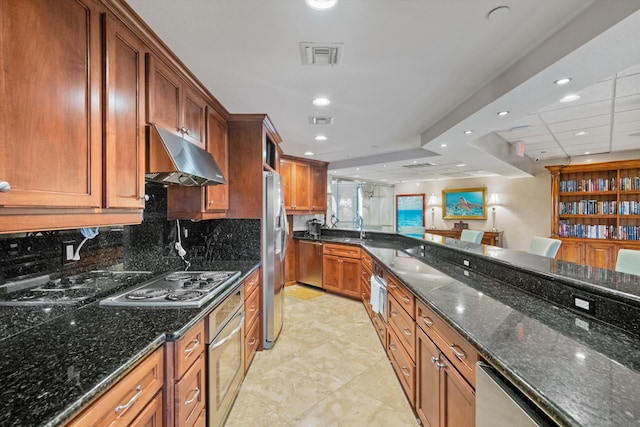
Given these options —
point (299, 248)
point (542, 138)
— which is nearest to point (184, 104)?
point (299, 248)

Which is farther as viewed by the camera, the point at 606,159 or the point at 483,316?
the point at 606,159

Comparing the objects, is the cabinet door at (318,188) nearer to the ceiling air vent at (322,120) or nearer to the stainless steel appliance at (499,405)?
the ceiling air vent at (322,120)

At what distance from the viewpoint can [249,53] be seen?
1.68 m

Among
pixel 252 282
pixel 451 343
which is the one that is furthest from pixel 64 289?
pixel 451 343

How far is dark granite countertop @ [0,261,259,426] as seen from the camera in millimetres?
738

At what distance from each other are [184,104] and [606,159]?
23.0 feet

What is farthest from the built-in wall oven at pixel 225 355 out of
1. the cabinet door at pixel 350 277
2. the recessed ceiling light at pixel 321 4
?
the cabinet door at pixel 350 277

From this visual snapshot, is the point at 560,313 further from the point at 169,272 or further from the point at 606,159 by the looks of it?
the point at 606,159

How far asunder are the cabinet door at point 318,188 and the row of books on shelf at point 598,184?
475 centimetres

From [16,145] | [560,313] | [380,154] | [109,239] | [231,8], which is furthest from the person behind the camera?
[380,154]

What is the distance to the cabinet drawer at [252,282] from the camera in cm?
237

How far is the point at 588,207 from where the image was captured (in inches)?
204

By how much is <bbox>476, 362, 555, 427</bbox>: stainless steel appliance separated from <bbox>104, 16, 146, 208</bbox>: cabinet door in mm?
1728

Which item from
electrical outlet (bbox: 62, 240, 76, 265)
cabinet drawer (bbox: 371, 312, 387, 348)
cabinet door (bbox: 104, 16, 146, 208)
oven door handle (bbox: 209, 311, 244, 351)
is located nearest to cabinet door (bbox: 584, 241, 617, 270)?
cabinet drawer (bbox: 371, 312, 387, 348)
